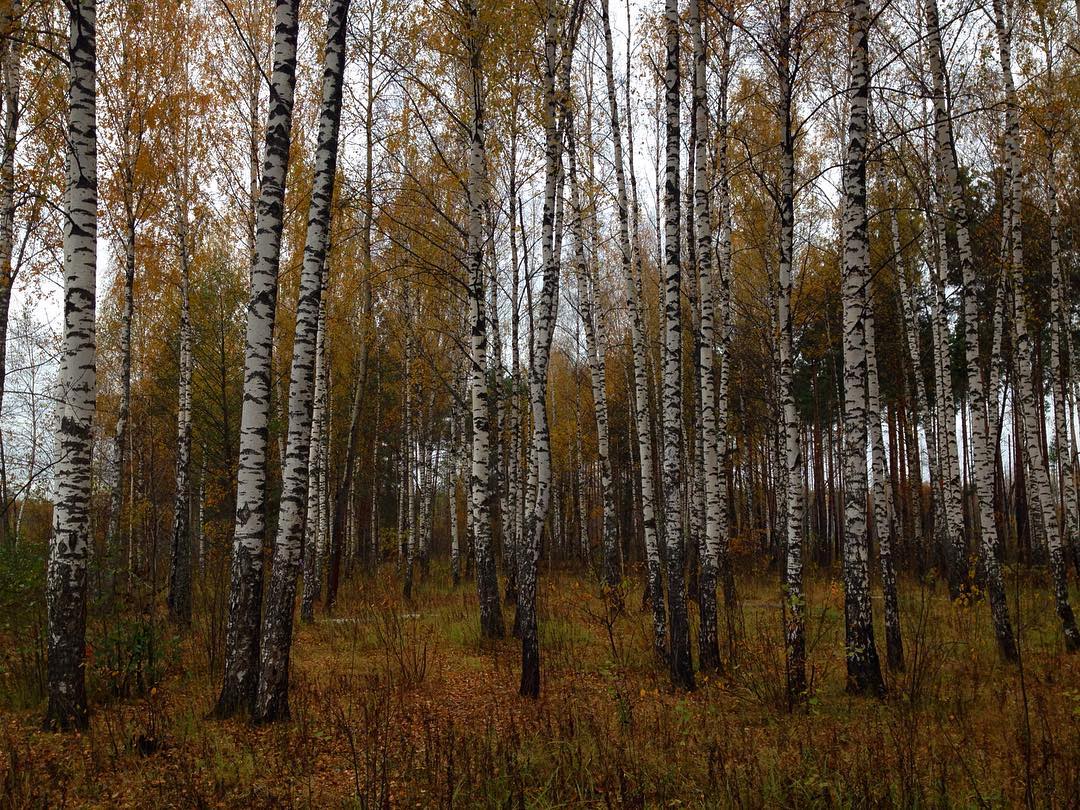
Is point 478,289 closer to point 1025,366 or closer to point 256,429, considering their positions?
point 256,429

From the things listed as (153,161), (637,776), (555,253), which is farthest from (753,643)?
(153,161)

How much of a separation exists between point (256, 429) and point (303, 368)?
775mm

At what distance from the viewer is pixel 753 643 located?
874 centimetres

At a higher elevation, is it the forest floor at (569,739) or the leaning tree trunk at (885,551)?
the leaning tree trunk at (885,551)

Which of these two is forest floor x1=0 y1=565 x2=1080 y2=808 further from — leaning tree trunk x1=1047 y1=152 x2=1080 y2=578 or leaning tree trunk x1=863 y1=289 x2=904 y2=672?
leaning tree trunk x1=1047 y1=152 x2=1080 y2=578

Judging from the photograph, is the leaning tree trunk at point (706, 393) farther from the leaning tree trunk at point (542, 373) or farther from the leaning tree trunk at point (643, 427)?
the leaning tree trunk at point (542, 373)

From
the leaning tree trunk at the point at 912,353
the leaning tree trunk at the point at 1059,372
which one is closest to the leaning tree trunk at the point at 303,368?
the leaning tree trunk at the point at 912,353

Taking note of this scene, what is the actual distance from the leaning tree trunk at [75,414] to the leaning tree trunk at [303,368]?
4.92 ft

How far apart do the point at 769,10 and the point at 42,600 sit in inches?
431

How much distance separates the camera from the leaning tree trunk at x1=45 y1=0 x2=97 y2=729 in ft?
17.2

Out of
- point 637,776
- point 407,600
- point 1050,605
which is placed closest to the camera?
point 637,776

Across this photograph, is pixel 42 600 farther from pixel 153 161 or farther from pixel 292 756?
pixel 153 161

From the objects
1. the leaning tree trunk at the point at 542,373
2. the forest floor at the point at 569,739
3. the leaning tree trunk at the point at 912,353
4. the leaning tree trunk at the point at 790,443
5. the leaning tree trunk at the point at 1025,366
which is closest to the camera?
the forest floor at the point at 569,739

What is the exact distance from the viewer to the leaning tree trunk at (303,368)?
5.83 meters
